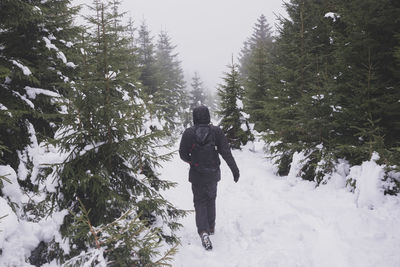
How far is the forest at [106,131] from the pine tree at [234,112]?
4.49 meters

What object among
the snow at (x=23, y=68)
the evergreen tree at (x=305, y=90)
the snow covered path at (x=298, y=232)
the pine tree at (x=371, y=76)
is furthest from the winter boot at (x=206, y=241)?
the snow at (x=23, y=68)

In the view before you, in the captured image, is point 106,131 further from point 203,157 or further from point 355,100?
point 355,100

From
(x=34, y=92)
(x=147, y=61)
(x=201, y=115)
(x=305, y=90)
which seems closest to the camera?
(x=201, y=115)

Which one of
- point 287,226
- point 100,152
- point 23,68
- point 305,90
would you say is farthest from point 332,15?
point 23,68

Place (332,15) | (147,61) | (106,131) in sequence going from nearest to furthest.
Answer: (106,131) → (332,15) → (147,61)

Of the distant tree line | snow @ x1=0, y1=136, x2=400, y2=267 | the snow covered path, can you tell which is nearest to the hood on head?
snow @ x1=0, y1=136, x2=400, y2=267

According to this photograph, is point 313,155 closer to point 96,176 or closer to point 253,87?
point 96,176

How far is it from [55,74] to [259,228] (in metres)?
5.98

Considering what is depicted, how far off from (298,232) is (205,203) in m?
1.94

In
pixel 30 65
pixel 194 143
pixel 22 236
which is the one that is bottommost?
pixel 22 236

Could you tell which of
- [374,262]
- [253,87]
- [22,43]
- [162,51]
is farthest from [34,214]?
[162,51]

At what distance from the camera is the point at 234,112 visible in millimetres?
14469

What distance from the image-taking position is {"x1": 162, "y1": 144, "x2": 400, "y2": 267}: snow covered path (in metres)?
4.03

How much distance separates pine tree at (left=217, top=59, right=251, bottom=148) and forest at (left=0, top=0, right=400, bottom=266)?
4.49 meters
